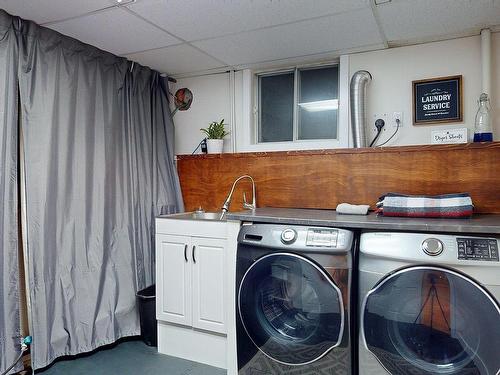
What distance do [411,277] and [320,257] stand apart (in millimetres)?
411

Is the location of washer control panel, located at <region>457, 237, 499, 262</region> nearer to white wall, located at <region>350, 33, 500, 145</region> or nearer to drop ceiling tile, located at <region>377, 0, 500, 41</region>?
white wall, located at <region>350, 33, 500, 145</region>

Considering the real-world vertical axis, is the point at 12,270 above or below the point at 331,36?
below

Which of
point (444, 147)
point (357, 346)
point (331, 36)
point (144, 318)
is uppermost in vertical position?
point (331, 36)

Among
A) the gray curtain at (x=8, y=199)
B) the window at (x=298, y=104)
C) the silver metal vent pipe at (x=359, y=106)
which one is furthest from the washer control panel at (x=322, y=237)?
the gray curtain at (x=8, y=199)

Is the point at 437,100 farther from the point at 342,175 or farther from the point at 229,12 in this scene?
the point at 229,12

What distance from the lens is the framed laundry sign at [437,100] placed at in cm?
236

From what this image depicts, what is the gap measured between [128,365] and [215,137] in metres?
1.86

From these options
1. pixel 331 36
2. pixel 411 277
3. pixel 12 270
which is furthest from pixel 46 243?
pixel 331 36

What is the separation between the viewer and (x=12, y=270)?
2.07 meters

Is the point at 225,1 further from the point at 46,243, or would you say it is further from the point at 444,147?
the point at 46,243

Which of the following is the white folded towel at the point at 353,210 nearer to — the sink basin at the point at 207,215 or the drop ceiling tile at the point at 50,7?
the sink basin at the point at 207,215

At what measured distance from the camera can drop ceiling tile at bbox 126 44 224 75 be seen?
2.63 metres

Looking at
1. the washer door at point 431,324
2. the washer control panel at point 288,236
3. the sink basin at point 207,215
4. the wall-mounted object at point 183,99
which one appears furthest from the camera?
the wall-mounted object at point 183,99

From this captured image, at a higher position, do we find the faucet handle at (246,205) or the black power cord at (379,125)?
the black power cord at (379,125)
